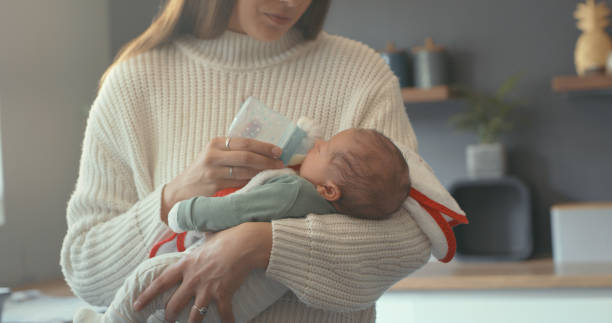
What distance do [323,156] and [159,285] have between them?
1.00ft

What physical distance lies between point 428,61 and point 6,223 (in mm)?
2115

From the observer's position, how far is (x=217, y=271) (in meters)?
0.83

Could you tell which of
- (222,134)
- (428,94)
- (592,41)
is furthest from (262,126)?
(592,41)

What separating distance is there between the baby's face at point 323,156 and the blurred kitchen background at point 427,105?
1803 mm

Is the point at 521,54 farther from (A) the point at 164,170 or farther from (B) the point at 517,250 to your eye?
(A) the point at 164,170

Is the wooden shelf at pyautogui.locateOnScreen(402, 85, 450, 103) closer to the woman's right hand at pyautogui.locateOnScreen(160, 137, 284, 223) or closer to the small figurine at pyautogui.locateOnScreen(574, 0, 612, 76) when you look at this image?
the small figurine at pyautogui.locateOnScreen(574, 0, 612, 76)

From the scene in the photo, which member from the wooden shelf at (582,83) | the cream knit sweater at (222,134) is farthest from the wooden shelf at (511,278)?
the cream knit sweater at (222,134)

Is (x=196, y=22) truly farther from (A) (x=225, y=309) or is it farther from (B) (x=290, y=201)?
(A) (x=225, y=309)

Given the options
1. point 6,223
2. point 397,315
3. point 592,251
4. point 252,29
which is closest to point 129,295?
point 252,29

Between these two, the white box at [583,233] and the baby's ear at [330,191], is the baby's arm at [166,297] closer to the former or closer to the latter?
the baby's ear at [330,191]

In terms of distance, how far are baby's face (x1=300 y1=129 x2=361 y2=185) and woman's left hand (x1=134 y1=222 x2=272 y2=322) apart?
0.14 meters

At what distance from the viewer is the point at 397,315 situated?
104 inches

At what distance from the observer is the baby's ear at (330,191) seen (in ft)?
Result: 3.08

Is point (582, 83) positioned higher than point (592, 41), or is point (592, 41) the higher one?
point (592, 41)
